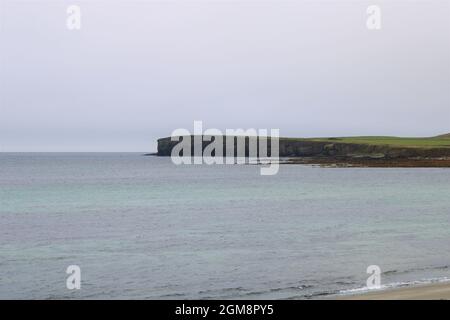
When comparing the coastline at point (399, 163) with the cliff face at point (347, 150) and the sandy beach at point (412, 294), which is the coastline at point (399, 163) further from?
the sandy beach at point (412, 294)

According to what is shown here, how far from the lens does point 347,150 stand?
124062mm

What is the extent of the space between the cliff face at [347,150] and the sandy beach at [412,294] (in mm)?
96752

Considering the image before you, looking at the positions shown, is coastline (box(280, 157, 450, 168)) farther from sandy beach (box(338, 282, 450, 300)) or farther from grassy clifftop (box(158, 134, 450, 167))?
sandy beach (box(338, 282, 450, 300))

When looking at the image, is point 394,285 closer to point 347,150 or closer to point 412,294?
point 412,294

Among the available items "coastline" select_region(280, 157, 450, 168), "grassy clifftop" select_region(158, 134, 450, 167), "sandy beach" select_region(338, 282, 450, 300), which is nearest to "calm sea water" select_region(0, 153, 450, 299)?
"sandy beach" select_region(338, 282, 450, 300)

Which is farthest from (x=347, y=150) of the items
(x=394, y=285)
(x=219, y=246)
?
(x=394, y=285)

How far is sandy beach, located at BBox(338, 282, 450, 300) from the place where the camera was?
14.2 m

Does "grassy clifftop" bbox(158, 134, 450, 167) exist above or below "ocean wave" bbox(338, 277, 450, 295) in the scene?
above

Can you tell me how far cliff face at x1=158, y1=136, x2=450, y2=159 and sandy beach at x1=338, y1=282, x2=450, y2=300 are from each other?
317 ft

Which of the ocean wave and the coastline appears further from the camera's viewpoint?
the coastline

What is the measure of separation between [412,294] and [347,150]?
4405 inches

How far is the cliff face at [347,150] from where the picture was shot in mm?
107875
